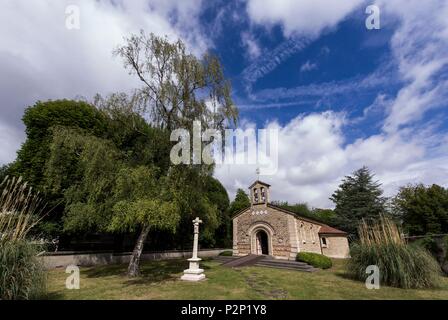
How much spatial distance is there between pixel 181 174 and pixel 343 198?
86.2ft

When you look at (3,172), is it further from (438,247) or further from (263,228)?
Result: (438,247)

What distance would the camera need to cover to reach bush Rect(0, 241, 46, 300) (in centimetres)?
491

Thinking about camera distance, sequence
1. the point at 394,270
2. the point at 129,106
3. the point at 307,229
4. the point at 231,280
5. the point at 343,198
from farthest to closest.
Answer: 1. the point at 343,198
2. the point at 307,229
3. the point at 129,106
4. the point at 231,280
5. the point at 394,270

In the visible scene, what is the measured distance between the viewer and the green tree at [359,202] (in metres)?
26.7

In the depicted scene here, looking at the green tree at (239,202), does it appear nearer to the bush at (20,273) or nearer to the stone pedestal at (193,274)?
A: the stone pedestal at (193,274)

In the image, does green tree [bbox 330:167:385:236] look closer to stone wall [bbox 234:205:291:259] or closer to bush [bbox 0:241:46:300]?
stone wall [bbox 234:205:291:259]

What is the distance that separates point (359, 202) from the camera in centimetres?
2741

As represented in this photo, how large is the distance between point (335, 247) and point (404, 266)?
607 inches

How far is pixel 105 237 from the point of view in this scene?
56.2ft

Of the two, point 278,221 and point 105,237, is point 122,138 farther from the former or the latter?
point 278,221

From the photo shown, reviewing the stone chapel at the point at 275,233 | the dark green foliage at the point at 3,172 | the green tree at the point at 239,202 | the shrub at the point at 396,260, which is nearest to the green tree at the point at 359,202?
the stone chapel at the point at 275,233

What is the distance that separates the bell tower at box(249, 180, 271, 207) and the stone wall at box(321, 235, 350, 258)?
854 centimetres

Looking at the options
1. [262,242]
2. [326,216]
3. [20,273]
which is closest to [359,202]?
[262,242]

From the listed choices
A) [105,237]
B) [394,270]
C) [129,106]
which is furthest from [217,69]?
[105,237]
